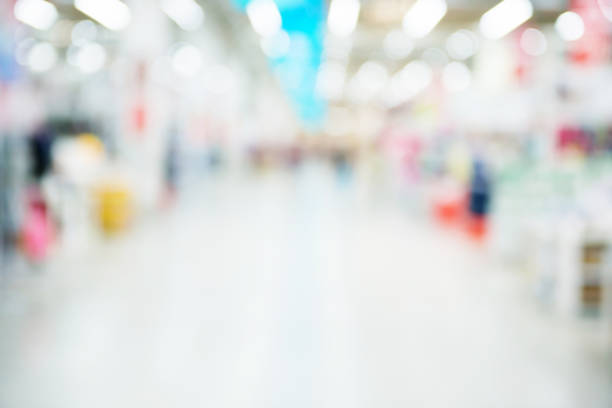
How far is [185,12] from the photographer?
494 inches

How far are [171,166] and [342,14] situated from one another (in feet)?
17.9

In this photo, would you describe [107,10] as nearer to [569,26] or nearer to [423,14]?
[423,14]

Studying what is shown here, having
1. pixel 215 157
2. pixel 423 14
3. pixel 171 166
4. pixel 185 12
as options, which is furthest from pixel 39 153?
pixel 215 157

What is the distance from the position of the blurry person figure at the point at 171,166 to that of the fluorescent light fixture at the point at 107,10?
261 centimetres

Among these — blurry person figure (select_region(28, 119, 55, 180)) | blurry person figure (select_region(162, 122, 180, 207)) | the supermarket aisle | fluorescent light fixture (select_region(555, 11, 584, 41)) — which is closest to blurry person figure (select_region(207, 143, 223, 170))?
blurry person figure (select_region(162, 122, 180, 207))

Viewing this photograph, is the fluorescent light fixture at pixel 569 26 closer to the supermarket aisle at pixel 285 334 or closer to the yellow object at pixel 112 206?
the supermarket aisle at pixel 285 334

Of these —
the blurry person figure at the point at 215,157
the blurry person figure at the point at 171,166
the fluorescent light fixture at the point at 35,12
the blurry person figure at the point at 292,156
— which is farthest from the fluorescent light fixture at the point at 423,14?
the blurry person figure at the point at 292,156

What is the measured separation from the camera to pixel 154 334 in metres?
4.23

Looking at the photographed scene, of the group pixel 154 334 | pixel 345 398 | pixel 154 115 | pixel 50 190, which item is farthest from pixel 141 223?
pixel 345 398

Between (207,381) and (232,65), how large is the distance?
17.6 meters

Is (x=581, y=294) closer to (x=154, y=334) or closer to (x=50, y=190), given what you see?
(x=154, y=334)

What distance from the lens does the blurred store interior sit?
3584 mm

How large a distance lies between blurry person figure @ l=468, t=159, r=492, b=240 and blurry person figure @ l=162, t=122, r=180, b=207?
235 inches

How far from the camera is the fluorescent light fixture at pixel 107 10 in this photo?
35.2ft
